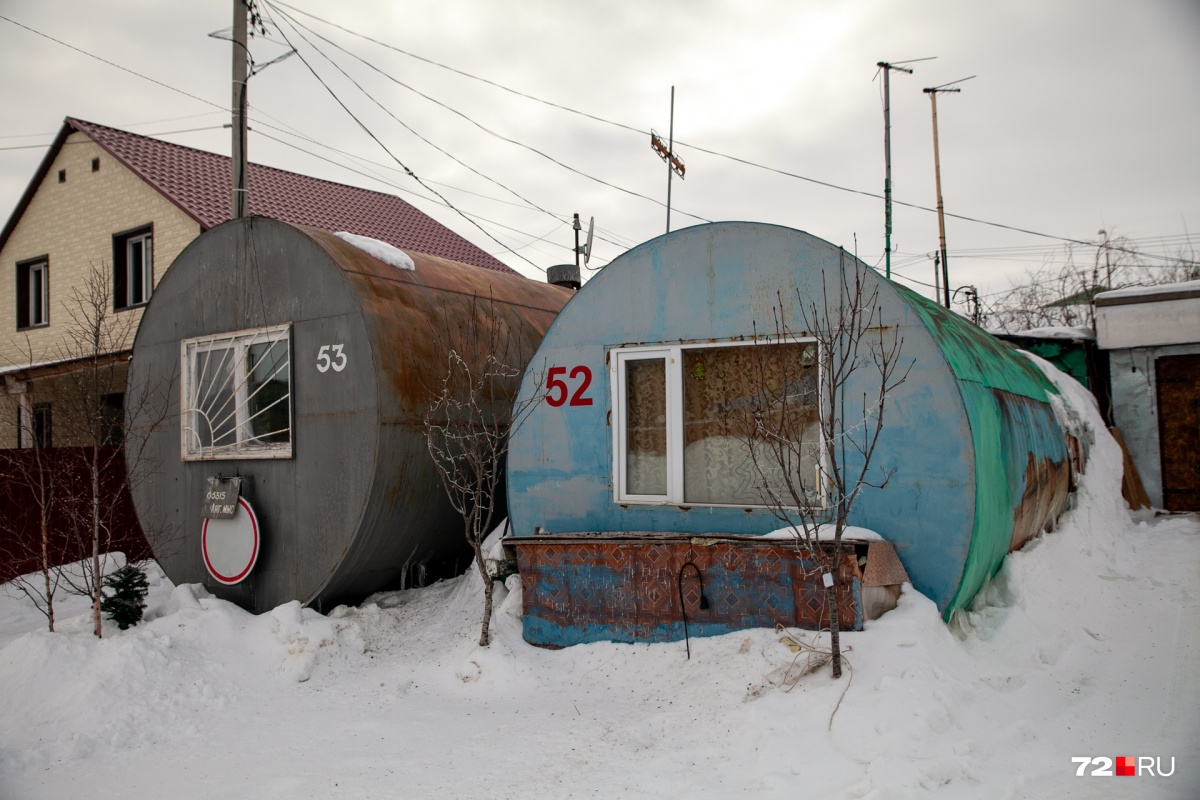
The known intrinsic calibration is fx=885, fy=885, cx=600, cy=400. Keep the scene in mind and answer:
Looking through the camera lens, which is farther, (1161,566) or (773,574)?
(1161,566)

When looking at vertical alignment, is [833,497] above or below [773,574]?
above

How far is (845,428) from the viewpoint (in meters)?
6.10

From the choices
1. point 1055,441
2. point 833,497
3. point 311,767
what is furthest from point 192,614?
point 1055,441

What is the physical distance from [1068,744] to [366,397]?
551cm

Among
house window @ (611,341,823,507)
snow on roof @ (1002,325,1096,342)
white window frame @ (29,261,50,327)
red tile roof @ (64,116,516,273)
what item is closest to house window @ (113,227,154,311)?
red tile roof @ (64,116,516,273)

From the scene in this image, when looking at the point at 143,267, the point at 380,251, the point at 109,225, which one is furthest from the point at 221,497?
the point at 109,225

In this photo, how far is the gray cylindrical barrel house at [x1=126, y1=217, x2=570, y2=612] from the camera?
24.6 feet

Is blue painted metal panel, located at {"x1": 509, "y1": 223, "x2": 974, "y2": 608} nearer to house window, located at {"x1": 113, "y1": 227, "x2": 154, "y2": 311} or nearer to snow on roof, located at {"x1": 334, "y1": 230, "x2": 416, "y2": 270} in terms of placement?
snow on roof, located at {"x1": 334, "y1": 230, "x2": 416, "y2": 270}

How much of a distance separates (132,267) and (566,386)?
40.0 ft

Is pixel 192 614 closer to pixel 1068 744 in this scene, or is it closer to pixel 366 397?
pixel 366 397

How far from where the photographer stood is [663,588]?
6.02m

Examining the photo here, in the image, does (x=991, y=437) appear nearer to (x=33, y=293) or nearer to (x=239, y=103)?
(x=239, y=103)

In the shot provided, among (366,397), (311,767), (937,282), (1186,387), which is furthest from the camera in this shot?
(937,282)

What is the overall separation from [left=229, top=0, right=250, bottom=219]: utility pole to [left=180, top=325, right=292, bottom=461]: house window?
5.97ft
